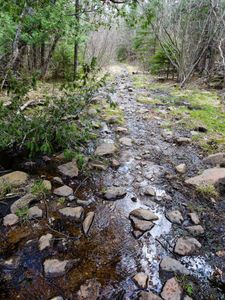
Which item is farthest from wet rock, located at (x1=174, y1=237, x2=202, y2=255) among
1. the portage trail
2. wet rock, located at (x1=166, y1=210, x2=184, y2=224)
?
wet rock, located at (x1=166, y1=210, x2=184, y2=224)

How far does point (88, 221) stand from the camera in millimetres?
2301

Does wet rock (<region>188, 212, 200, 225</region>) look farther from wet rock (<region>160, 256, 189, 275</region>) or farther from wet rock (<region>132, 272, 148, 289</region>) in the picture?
A: wet rock (<region>132, 272, 148, 289</region>)

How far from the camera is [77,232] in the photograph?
7.16 feet

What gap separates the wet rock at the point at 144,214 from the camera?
240cm

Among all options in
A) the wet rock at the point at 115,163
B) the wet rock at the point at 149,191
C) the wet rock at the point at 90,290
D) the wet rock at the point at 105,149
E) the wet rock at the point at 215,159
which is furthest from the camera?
the wet rock at the point at 105,149

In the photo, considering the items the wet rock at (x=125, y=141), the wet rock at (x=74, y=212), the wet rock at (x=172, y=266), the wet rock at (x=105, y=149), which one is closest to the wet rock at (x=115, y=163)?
the wet rock at (x=105, y=149)

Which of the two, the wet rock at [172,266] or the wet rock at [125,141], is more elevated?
the wet rock at [172,266]

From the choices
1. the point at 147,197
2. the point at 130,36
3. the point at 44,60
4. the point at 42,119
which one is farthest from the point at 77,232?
the point at 130,36

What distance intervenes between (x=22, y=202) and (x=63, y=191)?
1.47 ft

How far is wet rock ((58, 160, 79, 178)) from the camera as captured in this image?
3057 mm

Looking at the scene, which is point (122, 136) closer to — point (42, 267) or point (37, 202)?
point (37, 202)

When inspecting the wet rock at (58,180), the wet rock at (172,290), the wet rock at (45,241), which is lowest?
the wet rock at (172,290)

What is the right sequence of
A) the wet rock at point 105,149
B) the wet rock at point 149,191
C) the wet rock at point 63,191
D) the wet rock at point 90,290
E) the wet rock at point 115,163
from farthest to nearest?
the wet rock at point 105,149 < the wet rock at point 115,163 < the wet rock at point 149,191 < the wet rock at point 63,191 < the wet rock at point 90,290

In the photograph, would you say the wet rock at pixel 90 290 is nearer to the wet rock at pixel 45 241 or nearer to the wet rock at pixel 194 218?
the wet rock at pixel 45 241
